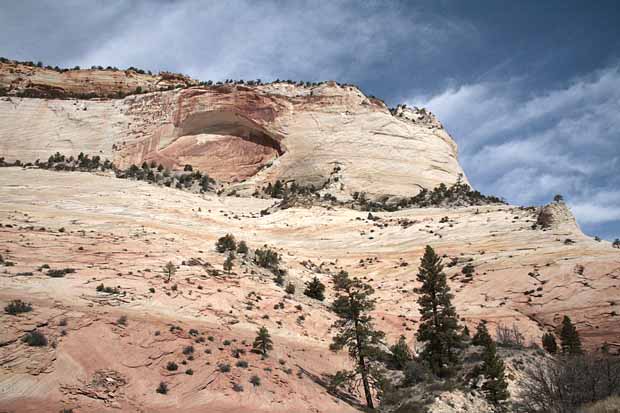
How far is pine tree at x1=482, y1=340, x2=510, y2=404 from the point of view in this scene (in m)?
18.6

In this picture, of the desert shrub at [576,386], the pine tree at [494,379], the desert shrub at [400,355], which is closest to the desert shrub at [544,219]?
the desert shrub at [400,355]

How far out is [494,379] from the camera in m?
19.0

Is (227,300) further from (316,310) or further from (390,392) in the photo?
(390,392)

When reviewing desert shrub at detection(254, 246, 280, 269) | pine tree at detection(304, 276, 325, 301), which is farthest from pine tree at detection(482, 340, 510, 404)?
desert shrub at detection(254, 246, 280, 269)

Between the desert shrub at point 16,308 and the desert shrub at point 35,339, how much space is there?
1359 millimetres

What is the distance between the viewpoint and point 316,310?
→ 27578mm

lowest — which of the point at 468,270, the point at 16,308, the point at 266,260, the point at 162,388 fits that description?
the point at 162,388

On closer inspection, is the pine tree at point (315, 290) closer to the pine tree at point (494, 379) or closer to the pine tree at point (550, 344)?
the pine tree at point (550, 344)

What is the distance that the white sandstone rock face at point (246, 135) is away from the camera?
65312 mm

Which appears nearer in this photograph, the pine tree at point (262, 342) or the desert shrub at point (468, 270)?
the pine tree at point (262, 342)

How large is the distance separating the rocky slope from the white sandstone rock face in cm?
28

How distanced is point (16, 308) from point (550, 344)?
70.6 feet

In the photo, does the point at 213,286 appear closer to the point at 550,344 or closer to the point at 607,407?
the point at 550,344

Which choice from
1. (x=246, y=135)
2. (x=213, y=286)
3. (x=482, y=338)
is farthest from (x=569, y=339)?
(x=246, y=135)
